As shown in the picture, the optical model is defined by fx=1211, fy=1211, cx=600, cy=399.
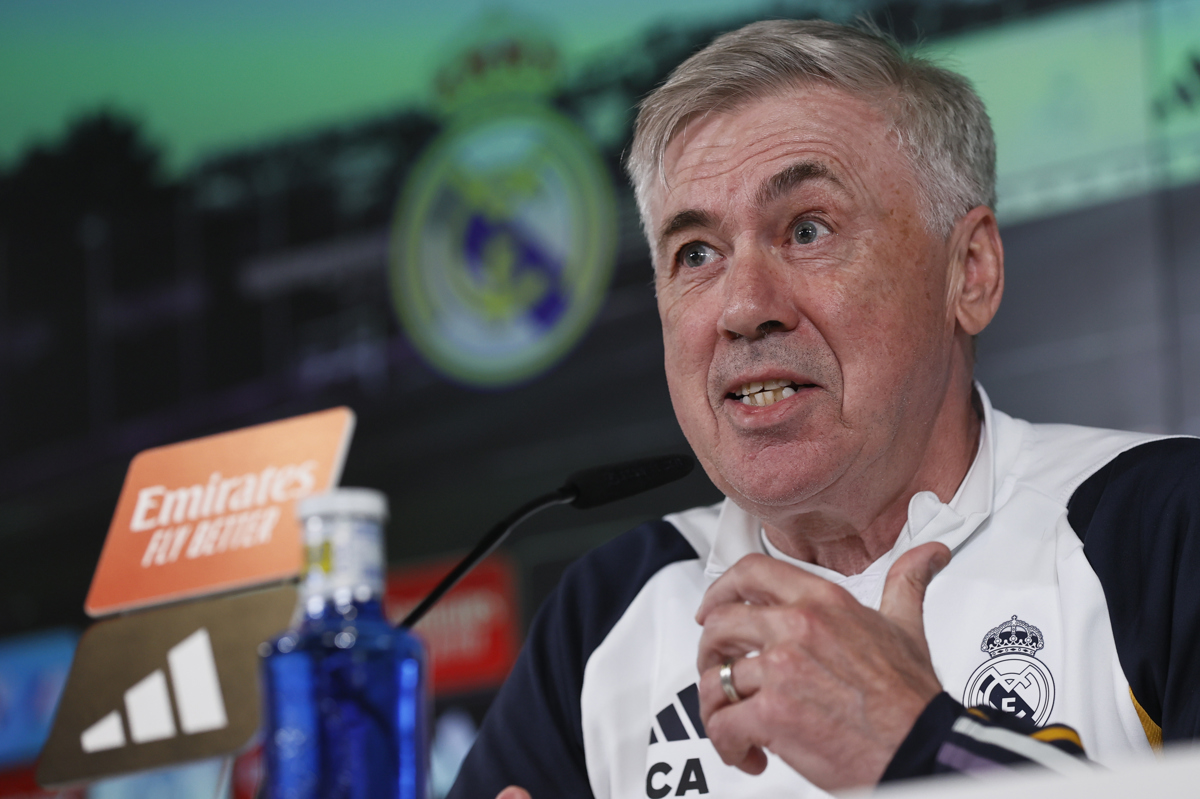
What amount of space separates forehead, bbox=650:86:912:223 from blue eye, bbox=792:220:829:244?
0.05 metres

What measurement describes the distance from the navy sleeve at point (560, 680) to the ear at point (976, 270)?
449 millimetres

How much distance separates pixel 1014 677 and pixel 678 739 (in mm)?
369

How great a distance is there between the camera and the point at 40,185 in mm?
3518

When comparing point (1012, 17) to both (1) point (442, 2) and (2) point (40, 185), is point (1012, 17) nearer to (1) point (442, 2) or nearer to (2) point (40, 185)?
(1) point (442, 2)

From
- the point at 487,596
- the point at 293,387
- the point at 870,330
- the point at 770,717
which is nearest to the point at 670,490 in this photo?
the point at 487,596

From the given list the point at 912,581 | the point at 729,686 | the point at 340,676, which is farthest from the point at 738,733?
the point at 340,676

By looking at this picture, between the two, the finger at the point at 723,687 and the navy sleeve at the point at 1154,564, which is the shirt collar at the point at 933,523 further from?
the finger at the point at 723,687

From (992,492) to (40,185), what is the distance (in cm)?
309

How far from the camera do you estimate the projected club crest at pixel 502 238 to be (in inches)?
111

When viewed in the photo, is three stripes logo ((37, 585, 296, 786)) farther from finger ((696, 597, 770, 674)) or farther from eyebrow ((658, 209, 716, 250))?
finger ((696, 597, 770, 674))

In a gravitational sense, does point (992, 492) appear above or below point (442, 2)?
below

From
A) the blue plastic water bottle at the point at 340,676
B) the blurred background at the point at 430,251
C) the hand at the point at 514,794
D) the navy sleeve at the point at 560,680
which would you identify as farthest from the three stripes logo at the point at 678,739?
the blurred background at the point at 430,251

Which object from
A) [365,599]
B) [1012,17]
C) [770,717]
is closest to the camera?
[365,599]

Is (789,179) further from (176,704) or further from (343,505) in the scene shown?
(176,704)
